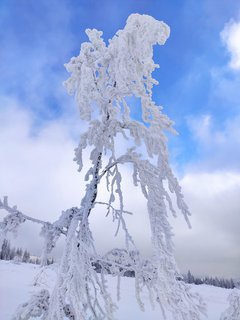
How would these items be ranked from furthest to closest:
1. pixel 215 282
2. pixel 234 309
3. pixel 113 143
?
pixel 215 282, pixel 234 309, pixel 113 143

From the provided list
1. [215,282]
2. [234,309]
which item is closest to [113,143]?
[234,309]

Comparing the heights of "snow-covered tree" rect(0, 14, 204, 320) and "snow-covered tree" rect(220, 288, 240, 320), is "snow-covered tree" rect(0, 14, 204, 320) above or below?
above

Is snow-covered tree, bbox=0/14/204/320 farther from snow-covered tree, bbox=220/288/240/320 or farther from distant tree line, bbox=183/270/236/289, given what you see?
distant tree line, bbox=183/270/236/289

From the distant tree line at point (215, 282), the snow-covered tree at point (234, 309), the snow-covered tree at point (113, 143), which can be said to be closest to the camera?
the snow-covered tree at point (113, 143)

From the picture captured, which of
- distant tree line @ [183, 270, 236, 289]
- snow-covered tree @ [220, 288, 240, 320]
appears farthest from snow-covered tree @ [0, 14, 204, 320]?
distant tree line @ [183, 270, 236, 289]

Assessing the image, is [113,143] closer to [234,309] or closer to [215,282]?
[234,309]

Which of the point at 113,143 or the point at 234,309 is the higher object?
the point at 113,143

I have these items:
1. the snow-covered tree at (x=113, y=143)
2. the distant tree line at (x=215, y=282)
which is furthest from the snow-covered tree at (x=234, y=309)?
the distant tree line at (x=215, y=282)

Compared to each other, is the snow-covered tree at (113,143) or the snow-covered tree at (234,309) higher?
the snow-covered tree at (113,143)

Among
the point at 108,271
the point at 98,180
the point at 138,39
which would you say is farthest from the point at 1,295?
the point at 138,39

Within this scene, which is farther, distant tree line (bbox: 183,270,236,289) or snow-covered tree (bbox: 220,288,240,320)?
distant tree line (bbox: 183,270,236,289)

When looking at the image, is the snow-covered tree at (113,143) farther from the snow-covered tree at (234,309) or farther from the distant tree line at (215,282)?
the distant tree line at (215,282)

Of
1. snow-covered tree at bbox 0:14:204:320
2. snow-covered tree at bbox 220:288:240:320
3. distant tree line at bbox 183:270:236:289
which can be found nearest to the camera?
snow-covered tree at bbox 0:14:204:320

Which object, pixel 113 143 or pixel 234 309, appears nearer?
pixel 113 143
